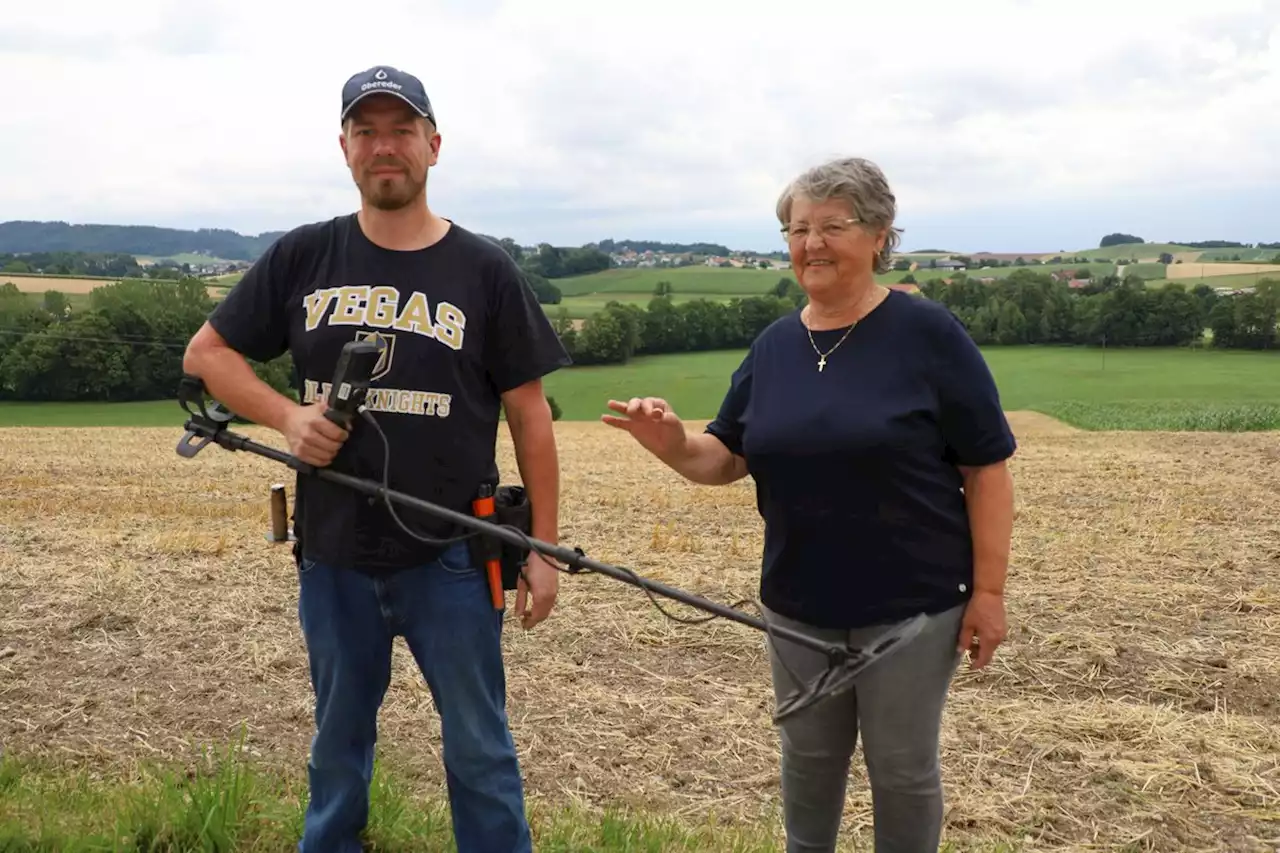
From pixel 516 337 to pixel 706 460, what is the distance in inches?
27.4

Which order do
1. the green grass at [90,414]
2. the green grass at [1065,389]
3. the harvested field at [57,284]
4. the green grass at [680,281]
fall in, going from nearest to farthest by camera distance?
the green grass at [1065,389] < the green grass at [90,414] < the harvested field at [57,284] < the green grass at [680,281]

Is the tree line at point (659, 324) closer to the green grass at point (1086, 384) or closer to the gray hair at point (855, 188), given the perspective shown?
the green grass at point (1086, 384)

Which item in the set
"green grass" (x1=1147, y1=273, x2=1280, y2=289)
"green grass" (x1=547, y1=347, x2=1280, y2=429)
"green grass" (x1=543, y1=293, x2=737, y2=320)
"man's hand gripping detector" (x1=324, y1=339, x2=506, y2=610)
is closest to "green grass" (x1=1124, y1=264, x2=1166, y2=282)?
"green grass" (x1=1147, y1=273, x2=1280, y2=289)

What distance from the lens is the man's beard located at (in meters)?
2.57

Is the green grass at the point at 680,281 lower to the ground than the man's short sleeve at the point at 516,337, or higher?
higher

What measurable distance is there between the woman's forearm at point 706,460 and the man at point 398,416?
387mm

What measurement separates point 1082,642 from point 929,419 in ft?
→ 13.8

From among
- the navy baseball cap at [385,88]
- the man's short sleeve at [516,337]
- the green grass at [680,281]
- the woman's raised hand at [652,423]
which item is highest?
the green grass at [680,281]

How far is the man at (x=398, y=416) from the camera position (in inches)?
103

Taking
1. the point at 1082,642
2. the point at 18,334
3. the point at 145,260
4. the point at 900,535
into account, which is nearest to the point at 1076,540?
the point at 1082,642

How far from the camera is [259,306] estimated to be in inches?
108

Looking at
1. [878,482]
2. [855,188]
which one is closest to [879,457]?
[878,482]

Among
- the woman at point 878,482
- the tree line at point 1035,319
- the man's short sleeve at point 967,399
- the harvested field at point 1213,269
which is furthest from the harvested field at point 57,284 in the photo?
the harvested field at point 1213,269

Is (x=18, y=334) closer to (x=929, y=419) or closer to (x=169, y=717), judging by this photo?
(x=169, y=717)
